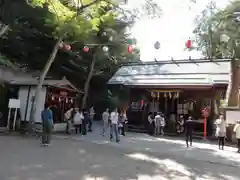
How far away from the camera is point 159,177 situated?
8023 mm

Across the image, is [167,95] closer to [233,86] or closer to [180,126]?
[180,126]

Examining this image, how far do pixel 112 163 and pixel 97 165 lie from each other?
63 centimetres

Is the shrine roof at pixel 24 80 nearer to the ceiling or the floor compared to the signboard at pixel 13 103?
nearer to the ceiling

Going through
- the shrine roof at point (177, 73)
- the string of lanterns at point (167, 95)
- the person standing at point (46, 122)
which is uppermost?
the shrine roof at point (177, 73)

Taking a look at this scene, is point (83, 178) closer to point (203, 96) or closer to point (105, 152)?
point (105, 152)

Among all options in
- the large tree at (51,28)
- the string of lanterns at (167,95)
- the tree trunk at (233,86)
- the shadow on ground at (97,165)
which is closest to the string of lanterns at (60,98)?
the large tree at (51,28)

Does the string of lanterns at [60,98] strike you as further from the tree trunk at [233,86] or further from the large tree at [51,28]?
the tree trunk at [233,86]

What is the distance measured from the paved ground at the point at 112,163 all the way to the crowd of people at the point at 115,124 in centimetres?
109

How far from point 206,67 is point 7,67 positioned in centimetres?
1495

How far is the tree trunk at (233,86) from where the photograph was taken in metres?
17.9

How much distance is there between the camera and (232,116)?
16.5 meters

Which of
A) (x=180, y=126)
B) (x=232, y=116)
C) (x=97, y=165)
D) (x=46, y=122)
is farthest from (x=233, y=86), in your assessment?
(x=97, y=165)

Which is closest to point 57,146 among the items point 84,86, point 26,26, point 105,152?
point 105,152

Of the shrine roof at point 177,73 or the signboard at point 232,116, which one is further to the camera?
the shrine roof at point 177,73
